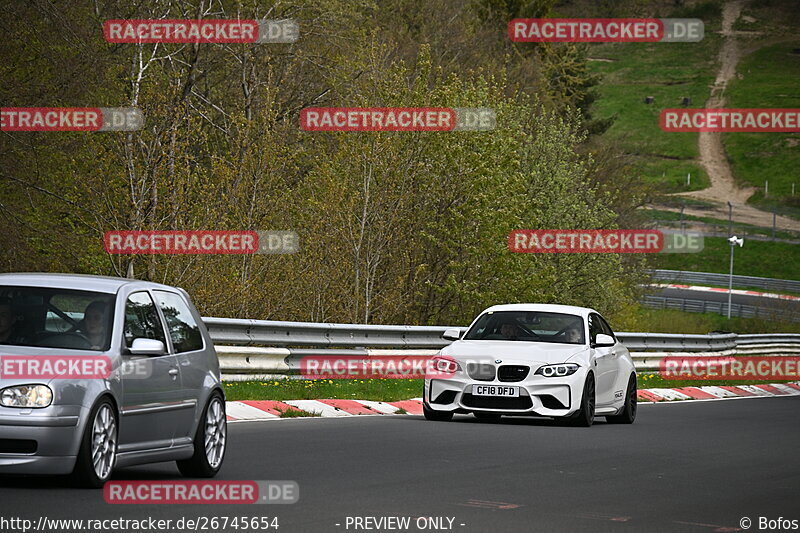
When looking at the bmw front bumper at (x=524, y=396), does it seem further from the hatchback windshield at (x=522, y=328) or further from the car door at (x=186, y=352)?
the car door at (x=186, y=352)

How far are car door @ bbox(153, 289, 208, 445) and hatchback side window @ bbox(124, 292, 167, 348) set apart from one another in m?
0.12

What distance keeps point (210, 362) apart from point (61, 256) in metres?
14.9

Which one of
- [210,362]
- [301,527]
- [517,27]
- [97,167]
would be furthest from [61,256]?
[517,27]

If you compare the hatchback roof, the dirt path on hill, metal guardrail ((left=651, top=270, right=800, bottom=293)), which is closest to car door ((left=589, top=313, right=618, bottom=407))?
the hatchback roof

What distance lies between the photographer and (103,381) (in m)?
10.0

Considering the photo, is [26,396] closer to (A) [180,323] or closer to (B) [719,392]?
(A) [180,323]

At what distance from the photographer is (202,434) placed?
11328 mm

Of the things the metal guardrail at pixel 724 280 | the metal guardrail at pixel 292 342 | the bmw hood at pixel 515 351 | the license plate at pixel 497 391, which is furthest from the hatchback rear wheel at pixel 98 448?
the metal guardrail at pixel 724 280

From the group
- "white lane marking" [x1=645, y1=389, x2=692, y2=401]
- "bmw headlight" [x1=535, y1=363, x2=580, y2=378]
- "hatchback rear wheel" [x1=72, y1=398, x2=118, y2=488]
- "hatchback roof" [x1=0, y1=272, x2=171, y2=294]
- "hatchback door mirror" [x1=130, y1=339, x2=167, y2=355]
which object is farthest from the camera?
"white lane marking" [x1=645, y1=389, x2=692, y2=401]

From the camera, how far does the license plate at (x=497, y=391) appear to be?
17.7 m

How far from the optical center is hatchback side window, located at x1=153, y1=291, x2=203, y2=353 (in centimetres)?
1138

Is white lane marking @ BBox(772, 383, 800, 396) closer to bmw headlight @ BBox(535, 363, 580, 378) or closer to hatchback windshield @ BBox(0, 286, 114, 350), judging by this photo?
bmw headlight @ BBox(535, 363, 580, 378)

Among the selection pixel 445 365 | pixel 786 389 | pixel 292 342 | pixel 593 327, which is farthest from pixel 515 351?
pixel 786 389

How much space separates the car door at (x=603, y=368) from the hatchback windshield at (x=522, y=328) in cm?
23
